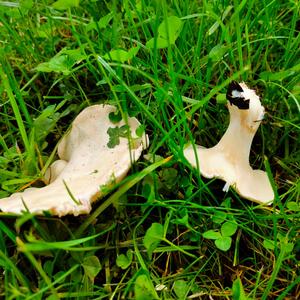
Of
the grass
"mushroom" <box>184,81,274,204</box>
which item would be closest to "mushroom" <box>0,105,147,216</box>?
the grass

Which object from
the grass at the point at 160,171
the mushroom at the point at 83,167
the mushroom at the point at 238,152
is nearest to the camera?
the mushroom at the point at 83,167

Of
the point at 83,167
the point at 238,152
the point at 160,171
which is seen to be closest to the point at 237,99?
the point at 238,152

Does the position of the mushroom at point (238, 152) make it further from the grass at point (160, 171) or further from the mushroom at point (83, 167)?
the mushroom at point (83, 167)

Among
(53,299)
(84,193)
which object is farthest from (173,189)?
(53,299)

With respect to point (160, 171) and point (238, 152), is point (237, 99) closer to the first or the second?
point (238, 152)

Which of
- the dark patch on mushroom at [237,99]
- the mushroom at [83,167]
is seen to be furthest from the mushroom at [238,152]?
the mushroom at [83,167]
